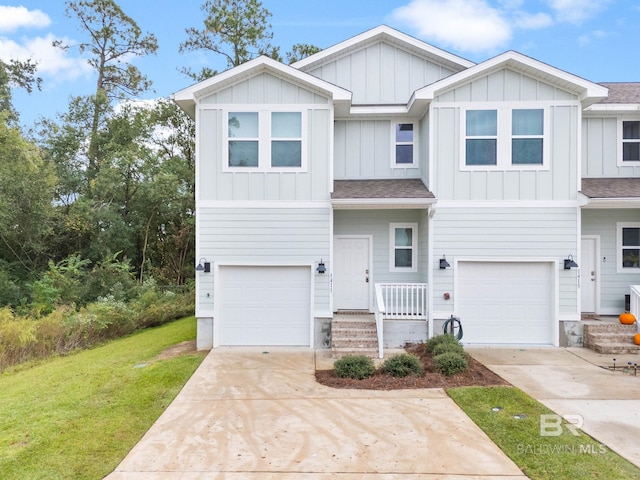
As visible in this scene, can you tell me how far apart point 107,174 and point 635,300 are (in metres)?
18.7

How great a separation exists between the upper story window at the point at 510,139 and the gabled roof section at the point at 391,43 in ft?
7.82

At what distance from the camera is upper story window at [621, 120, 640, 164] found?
1001 cm

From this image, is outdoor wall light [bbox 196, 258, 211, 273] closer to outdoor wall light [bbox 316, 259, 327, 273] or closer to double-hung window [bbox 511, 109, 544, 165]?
A: outdoor wall light [bbox 316, 259, 327, 273]

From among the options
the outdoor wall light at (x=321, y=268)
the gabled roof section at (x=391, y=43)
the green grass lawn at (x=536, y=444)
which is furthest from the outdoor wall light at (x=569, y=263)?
the gabled roof section at (x=391, y=43)

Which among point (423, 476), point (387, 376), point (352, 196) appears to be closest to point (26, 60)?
point (352, 196)

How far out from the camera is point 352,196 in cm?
898

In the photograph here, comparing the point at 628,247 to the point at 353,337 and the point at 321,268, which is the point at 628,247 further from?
the point at 321,268

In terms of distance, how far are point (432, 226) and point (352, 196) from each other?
2.02 meters

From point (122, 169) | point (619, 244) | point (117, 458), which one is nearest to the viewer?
point (117, 458)

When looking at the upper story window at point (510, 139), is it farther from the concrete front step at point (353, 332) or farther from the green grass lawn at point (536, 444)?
the green grass lawn at point (536, 444)

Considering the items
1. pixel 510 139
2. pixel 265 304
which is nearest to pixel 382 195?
pixel 510 139

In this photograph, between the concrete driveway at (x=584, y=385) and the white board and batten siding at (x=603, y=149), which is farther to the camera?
the white board and batten siding at (x=603, y=149)

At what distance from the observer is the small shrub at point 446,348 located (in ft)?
24.8

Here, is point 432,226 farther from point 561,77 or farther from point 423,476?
point 423,476
